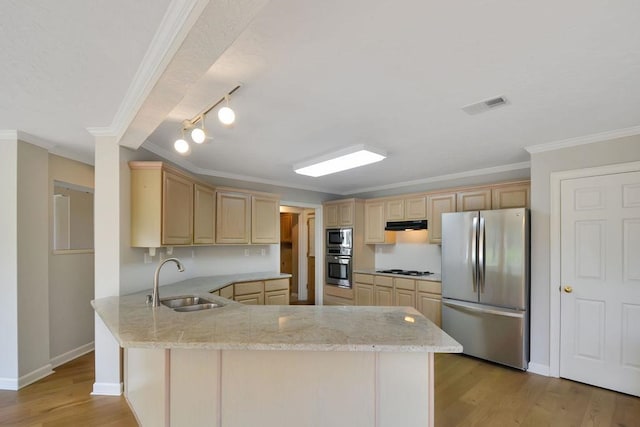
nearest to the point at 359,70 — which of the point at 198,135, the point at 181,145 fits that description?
the point at 198,135

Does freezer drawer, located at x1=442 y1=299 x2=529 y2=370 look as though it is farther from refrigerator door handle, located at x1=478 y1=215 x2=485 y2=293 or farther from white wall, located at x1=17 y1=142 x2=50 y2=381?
white wall, located at x1=17 y1=142 x2=50 y2=381

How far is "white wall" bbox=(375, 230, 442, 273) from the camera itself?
5055 mm

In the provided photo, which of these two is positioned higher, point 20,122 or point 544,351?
point 20,122

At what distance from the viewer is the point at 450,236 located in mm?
4051

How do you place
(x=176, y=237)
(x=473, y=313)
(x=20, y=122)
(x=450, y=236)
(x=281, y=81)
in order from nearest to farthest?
1. (x=281, y=81)
2. (x=20, y=122)
3. (x=176, y=237)
4. (x=473, y=313)
5. (x=450, y=236)

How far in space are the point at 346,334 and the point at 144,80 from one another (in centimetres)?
180

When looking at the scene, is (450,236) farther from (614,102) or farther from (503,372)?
(614,102)

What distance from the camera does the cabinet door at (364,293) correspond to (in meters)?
5.28

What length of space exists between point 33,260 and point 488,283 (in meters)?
4.77

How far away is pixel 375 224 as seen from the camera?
560 centimetres

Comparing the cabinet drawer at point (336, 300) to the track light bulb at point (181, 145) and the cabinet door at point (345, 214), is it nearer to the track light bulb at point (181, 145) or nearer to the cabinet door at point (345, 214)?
the cabinet door at point (345, 214)

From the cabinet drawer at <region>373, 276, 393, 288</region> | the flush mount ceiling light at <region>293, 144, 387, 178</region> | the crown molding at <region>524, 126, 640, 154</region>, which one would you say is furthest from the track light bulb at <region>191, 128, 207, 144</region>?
the cabinet drawer at <region>373, 276, 393, 288</region>

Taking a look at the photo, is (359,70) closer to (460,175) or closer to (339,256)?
(460,175)

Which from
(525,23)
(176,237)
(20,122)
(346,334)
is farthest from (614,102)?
(20,122)
